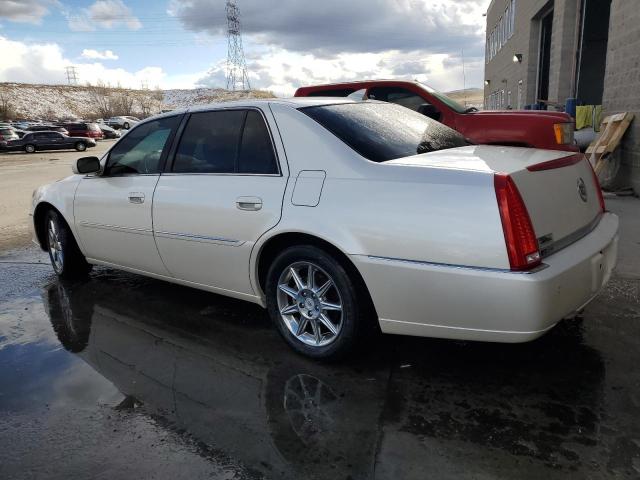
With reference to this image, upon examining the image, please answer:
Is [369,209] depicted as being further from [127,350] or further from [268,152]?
[127,350]

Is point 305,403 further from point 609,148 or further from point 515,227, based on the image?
point 609,148

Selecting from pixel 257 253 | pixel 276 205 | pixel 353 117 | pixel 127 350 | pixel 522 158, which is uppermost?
pixel 353 117

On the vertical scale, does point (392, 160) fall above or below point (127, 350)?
above

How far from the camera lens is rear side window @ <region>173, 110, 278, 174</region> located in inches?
142

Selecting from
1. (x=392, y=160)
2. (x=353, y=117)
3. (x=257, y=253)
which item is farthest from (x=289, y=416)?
(x=353, y=117)

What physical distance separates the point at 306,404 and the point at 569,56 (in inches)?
580

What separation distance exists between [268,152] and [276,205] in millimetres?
423

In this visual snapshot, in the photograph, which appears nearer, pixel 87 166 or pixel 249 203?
pixel 249 203

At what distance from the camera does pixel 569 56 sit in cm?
1464

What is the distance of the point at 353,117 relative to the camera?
11.9ft

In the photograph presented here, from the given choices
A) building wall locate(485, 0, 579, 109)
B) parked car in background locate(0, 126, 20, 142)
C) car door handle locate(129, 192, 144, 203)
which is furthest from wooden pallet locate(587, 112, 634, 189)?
parked car in background locate(0, 126, 20, 142)

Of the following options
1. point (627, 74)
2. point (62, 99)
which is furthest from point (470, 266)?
point (62, 99)

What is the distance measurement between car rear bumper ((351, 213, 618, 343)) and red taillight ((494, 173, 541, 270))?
0.07 m

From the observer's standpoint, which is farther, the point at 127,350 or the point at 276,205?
the point at 127,350
